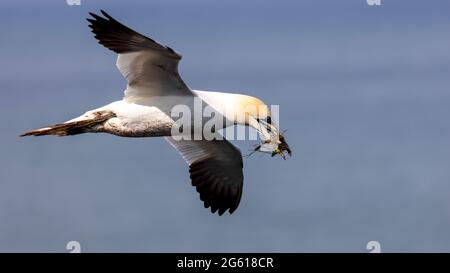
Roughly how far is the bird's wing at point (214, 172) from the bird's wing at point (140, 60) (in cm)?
147

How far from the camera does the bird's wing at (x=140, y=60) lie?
11.2m

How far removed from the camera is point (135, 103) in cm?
1163

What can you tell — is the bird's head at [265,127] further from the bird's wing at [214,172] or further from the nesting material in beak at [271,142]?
the bird's wing at [214,172]

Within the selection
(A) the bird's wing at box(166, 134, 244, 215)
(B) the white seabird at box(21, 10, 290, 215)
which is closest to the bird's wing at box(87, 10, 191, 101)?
(B) the white seabird at box(21, 10, 290, 215)

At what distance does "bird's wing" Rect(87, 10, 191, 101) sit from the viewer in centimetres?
1122

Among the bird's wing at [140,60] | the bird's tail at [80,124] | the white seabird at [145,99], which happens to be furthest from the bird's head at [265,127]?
the bird's tail at [80,124]

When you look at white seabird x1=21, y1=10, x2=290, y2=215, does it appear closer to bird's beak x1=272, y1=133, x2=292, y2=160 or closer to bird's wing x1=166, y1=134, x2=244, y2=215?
bird's beak x1=272, y1=133, x2=292, y2=160

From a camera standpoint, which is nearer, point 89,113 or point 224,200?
point 89,113

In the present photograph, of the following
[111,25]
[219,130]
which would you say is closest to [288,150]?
[219,130]

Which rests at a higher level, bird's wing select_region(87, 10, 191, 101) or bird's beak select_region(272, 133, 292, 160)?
bird's wing select_region(87, 10, 191, 101)

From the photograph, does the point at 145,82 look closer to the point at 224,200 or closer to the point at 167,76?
the point at 167,76

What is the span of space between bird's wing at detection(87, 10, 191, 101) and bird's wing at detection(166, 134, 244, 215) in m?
1.47

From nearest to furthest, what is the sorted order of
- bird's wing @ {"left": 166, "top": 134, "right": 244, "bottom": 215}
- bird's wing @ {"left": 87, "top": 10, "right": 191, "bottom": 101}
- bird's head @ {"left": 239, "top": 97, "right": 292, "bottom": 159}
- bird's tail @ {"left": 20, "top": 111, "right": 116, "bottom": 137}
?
bird's wing @ {"left": 87, "top": 10, "right": 191, "bottom": 101} < bird's tail @ {"left": 20, "top": 111, "right": 116, "bottom": 137} < bird's head @ {"left": 239, "top": 97, "right": 292, "bottom": 159} < bird's wing @ {"left": 166, "top": 134, "right": 244, "bottom": 215}

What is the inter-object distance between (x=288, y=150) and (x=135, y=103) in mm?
1662
